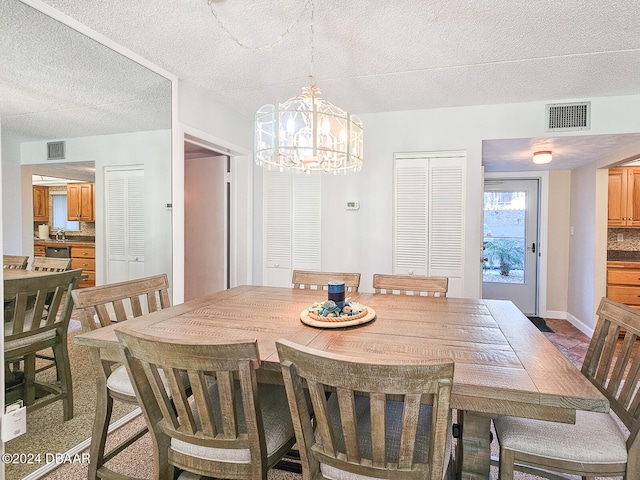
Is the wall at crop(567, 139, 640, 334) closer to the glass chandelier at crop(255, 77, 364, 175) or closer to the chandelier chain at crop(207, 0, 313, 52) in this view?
the glass chandelier at crop(255, 77, 364, 175)

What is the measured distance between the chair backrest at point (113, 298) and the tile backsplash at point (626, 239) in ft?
17.4

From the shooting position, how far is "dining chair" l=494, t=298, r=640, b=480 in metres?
1.22

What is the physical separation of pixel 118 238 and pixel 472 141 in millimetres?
3089

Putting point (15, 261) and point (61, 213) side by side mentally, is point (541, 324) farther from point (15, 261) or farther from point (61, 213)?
point (15, 261)

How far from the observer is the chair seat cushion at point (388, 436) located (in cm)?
112

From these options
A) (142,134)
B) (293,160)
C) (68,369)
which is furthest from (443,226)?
(68,369)

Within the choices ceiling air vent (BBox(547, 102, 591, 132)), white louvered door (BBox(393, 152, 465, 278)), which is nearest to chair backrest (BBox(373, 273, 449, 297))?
white louvered door (BBox(393, 152, 465, 278))

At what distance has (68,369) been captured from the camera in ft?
7.02

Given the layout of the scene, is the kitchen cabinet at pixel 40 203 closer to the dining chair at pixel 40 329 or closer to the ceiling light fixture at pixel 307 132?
the dining chair at pixel 40 329

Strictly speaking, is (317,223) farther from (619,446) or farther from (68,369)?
(619,446)

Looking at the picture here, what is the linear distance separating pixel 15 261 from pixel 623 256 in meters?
6.07

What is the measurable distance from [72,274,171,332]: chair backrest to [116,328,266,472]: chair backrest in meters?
0.69

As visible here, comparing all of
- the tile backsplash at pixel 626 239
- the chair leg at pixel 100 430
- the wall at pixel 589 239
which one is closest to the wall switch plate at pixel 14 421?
the chair leg at pixel 100 430

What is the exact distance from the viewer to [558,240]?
4914mm
